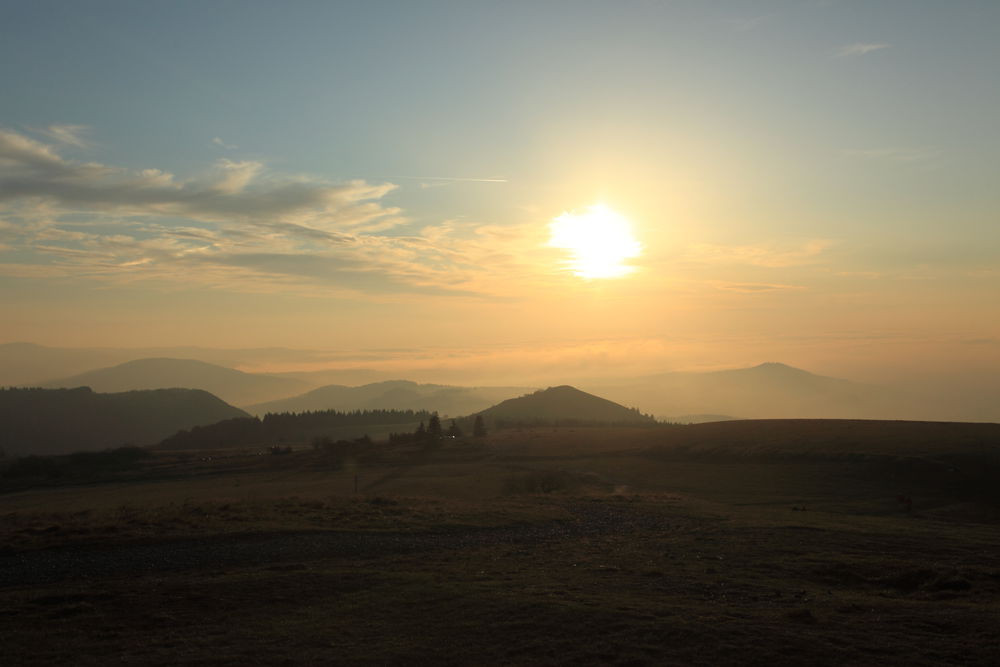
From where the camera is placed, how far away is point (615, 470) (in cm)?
7538

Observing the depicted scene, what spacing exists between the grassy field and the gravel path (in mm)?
158

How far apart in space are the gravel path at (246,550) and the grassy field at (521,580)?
0.16m

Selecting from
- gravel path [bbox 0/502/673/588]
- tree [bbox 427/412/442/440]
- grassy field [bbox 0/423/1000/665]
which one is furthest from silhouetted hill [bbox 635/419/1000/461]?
gravel path [bbox 0/502/673/588]

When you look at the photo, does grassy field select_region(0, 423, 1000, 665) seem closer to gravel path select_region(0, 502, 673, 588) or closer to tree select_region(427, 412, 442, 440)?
gravel path select_region(0, 502, 673, 588)

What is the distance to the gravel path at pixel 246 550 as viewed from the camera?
23.1 meters

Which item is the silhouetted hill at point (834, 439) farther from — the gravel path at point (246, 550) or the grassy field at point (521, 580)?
the gravel path at point (246, 550)

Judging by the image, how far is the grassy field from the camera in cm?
1401

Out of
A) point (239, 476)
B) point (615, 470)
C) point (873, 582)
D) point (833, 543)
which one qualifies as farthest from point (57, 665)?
point (239, 476)

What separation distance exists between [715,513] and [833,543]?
11977 mm

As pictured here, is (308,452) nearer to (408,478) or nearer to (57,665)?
(408,478)

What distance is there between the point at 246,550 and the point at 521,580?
12.3 m

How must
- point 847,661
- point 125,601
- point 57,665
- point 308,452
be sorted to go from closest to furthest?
point 847,661, point 57,665, point 125,601, point 308,452

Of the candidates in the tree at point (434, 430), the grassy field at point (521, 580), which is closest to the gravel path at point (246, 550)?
the grassy field at point (521, 580)

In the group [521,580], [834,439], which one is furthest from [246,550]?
[834,439]
